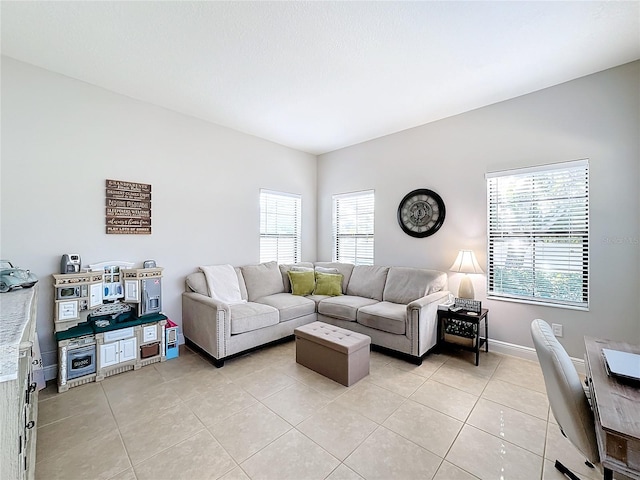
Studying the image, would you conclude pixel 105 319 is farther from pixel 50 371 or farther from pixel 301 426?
pixel 301 426

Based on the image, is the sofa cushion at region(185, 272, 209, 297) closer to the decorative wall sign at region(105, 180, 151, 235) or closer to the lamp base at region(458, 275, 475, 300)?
the decorative wall sign at region(105, 180, 151, 235)

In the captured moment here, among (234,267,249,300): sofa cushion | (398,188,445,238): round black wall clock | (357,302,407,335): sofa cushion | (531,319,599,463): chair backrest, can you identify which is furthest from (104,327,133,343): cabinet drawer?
(398,188,445,238): round black wall clock

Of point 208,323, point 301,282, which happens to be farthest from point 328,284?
point 208,323

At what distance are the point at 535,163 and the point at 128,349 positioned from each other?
472 centimetres

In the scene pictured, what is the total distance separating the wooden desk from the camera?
96 centimetres

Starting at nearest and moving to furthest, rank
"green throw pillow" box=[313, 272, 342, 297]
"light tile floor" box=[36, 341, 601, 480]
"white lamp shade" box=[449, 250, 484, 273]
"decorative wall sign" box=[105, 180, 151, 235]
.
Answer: "light tile floor" box=[36, 341, 601, 480] → "decorative wall sign" box=[105, 180, 151, 235] → "white lamp shade" box=[449, 250, 484, 273] → "green throw pillow" box=[313, 272, 342, 297]

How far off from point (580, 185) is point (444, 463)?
2926 mm

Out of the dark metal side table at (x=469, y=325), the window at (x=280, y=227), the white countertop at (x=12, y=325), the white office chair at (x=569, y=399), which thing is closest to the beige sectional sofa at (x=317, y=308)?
the dark metal side table at (x=469, y=325)

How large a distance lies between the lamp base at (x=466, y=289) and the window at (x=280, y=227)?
8.90 ft

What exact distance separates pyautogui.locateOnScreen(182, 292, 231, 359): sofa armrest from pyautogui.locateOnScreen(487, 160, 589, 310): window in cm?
311

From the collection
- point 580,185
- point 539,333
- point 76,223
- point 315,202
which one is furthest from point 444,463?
point 315,202

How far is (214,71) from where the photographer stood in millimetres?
2645

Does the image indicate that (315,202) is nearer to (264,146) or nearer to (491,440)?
(264,146)

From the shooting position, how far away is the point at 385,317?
3168 millimetres
